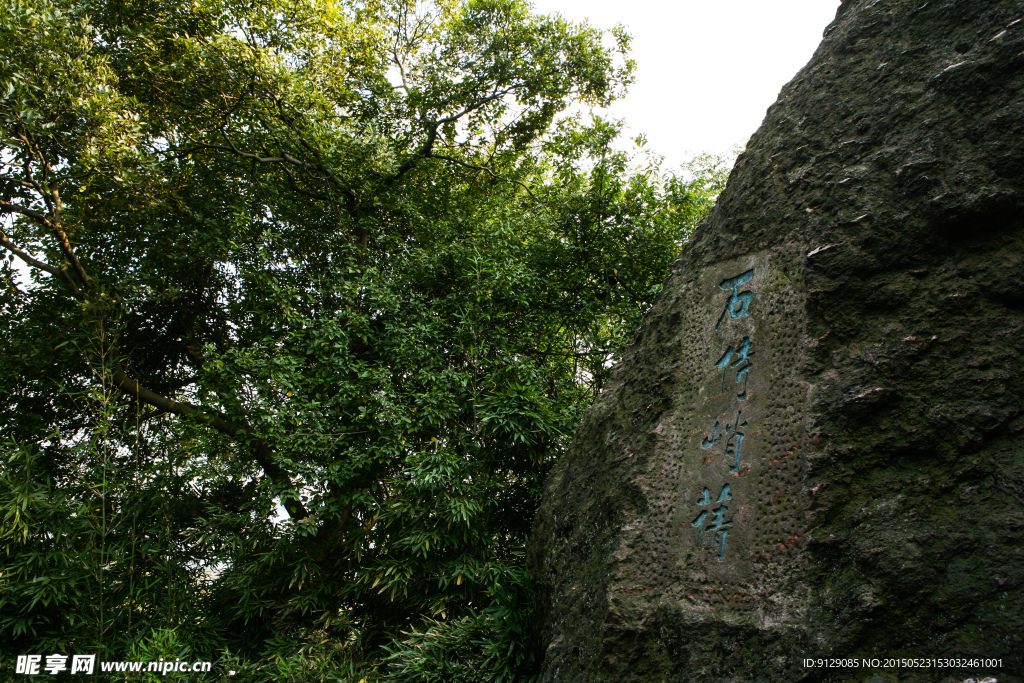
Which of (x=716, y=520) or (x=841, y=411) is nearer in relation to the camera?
(x=841, y=411)

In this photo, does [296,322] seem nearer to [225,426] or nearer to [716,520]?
[225,426]

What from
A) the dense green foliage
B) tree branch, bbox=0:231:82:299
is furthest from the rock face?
tree branch, bbox=0:231:82:299

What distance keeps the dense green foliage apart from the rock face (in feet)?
3.87

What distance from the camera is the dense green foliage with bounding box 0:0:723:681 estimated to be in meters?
3.86

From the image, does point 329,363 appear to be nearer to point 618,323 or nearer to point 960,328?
point 618,323

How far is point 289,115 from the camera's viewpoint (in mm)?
5609

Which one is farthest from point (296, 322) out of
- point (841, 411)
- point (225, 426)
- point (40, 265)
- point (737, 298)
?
point (841, 411)

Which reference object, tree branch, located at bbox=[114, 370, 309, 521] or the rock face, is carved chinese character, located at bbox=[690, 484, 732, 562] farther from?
tree branch, located at bbox=[114, 370, 309, 521]

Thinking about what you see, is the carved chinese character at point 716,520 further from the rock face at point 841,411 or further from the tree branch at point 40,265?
the tree branch at point 40,265

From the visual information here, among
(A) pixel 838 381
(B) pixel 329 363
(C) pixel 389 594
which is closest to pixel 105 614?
(C) pixel 389 594

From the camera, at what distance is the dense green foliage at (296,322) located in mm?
3857

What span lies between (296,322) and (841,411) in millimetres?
3805

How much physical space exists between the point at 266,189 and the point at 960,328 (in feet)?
16.7

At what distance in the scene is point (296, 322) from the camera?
4664 millimetres
